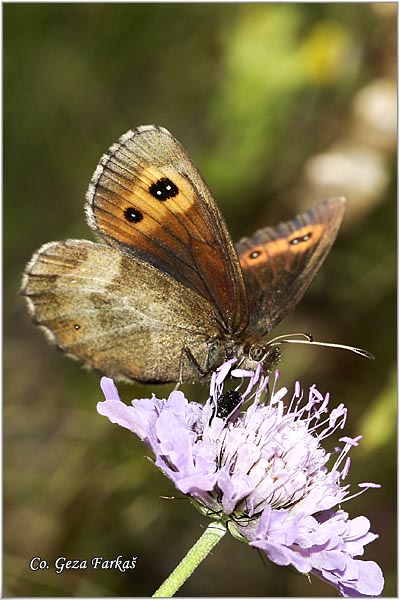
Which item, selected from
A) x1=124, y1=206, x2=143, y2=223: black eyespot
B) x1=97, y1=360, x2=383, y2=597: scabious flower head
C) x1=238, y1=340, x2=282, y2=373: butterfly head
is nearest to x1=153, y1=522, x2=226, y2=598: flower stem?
x1=97, y1=360, x2=383, y2=597: scabious flower head

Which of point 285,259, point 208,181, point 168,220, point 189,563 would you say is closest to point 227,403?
point 189,563

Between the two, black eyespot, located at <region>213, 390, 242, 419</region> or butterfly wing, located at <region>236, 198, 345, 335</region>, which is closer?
black eyespot, located at <region>213, 390, 242, 419</region>

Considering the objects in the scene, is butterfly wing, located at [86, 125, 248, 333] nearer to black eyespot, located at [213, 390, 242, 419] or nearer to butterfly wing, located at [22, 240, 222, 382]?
butterfly wing, located at [22, 240, 222, 382]

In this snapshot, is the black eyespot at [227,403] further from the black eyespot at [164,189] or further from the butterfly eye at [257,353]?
the black eyespot at [164,189]

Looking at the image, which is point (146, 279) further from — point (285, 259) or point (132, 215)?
point (285, 259)

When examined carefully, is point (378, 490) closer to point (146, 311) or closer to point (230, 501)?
point (146, 311)

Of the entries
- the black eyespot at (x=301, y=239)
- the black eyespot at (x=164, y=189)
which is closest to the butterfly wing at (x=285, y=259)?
the black eyespot at (x=301, y=239)
